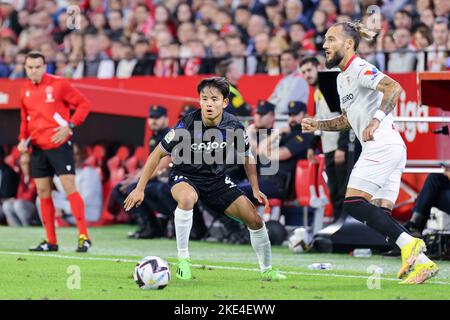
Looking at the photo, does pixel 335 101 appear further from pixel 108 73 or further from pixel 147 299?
pixel 108 73

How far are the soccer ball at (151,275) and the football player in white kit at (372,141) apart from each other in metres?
1.66

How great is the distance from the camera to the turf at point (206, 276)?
824 centimetres

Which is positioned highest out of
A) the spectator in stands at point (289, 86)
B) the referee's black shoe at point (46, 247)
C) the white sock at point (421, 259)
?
the spectator in stands at point (289, 86)

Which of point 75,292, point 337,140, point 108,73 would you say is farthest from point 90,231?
point 75,292

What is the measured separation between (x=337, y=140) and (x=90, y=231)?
508cm

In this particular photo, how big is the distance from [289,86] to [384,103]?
6.94 meters

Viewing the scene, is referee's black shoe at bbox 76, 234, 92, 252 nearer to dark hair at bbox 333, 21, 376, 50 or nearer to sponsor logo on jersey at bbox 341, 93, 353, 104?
sponsor logo on jersey at bbox 341, 93, 353, 104

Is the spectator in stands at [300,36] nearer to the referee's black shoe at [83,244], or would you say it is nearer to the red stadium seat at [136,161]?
the red stadium seat at [136,161]

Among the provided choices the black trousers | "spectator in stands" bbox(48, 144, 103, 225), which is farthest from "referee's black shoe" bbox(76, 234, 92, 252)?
"spectator in stands" bbox(48, 144, 103, 225)

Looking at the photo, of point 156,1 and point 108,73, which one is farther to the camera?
point 156,1

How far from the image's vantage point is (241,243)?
1463 cm

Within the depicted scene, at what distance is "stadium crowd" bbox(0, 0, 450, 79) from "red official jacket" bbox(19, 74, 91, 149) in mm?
4180

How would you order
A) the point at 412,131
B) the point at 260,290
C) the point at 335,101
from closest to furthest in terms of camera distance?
the point at 260,290
the point at 335,101
the point at 412,131

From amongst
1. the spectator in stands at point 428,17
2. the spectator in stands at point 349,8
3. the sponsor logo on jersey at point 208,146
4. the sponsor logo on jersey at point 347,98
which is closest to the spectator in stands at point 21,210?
the spectator in stands at point 349,8
